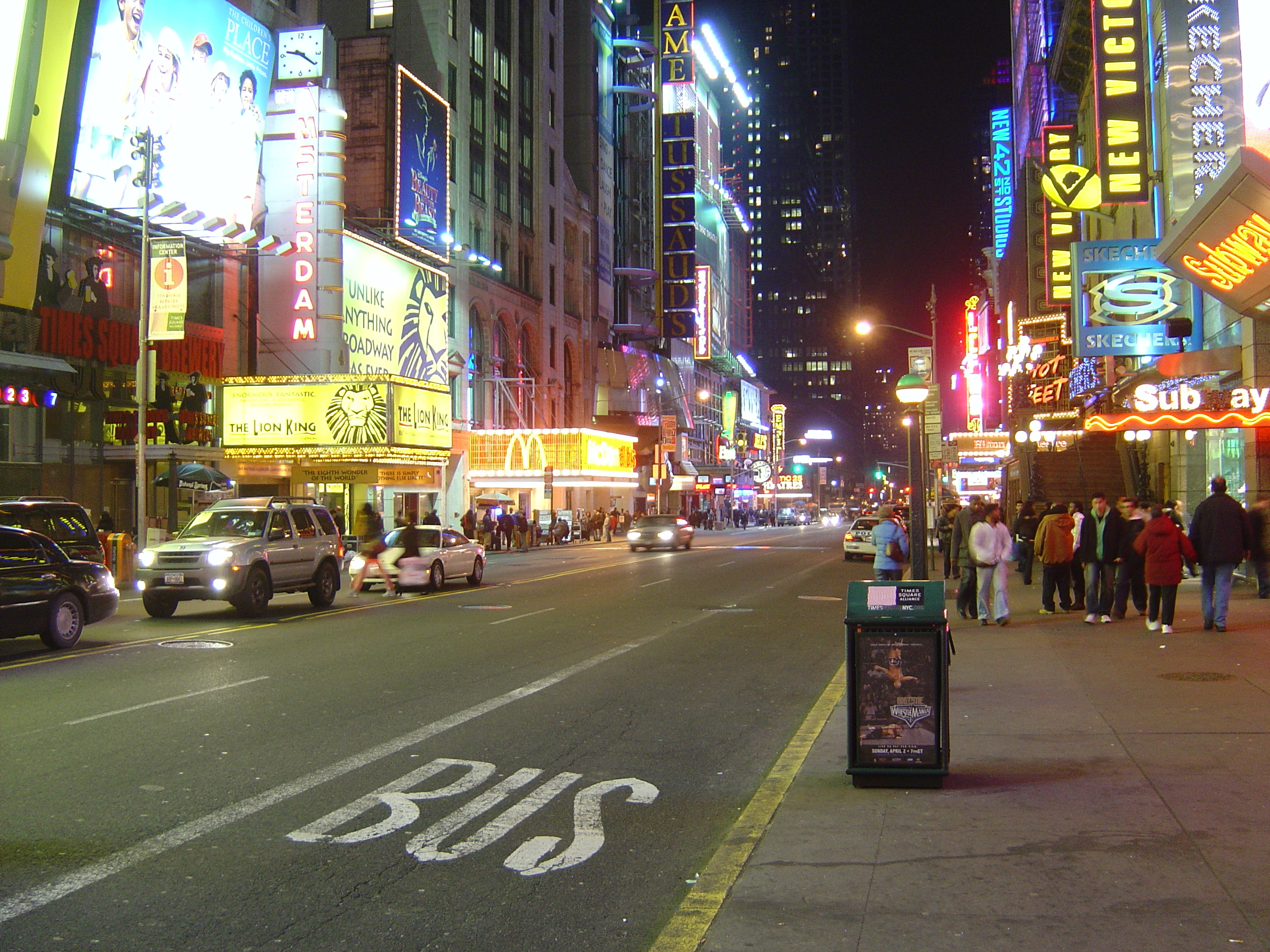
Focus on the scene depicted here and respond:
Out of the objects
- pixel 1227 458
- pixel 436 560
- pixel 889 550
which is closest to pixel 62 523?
pixel 436 560

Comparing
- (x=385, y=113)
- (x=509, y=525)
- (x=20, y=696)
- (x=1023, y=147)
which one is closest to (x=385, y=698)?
(x=20, y=696)

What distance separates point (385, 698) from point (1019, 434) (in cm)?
2780

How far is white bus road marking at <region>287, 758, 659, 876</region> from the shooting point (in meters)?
6.00

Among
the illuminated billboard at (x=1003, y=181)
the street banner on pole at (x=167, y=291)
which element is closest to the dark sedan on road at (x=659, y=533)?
the street banner on pole at (x=167, y=291)

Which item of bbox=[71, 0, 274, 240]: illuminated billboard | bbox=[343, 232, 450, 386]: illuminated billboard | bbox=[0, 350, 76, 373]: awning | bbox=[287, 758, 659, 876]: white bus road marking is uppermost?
bbox=[71, 0, 274, 240]: illuminated billboard

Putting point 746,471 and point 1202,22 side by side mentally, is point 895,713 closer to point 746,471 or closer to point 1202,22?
point 1202,22

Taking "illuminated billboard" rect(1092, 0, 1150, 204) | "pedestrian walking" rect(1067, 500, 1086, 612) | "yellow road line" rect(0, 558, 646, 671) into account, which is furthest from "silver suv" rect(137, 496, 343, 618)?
"illuminated billboard" rect(1092, 0, 1150, 204)

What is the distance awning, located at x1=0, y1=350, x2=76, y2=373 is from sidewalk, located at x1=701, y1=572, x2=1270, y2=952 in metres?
24.6

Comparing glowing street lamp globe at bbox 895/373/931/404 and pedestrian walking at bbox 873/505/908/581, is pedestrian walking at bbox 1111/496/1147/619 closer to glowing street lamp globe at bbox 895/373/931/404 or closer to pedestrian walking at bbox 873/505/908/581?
pedestrian walking at bbox 873/505/908/581

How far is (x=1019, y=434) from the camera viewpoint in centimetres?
3438

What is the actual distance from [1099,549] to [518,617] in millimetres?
9026

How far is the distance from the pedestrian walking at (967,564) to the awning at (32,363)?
22.4 metres

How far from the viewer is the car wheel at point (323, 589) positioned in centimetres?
2034

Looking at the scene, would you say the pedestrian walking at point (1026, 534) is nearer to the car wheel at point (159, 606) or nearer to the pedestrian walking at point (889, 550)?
the pedestrian walking at point (889, 550)
